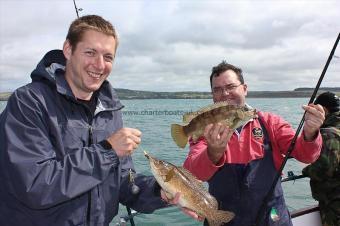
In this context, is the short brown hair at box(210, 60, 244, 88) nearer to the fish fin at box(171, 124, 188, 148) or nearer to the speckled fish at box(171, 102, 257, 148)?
the speckled fish at box(171, 102, 257, 148)

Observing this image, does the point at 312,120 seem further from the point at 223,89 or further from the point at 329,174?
the point at 329,174

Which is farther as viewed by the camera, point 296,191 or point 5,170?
point 296,191

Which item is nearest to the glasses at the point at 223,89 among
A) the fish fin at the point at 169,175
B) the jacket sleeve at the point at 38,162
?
the fish fin at the point at 169,175

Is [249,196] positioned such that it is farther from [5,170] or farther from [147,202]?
[5,170]

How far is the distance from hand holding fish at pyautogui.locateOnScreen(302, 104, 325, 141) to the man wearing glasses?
13 mm

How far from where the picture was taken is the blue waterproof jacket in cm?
328

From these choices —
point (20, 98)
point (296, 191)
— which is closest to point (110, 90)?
point (20, 98)

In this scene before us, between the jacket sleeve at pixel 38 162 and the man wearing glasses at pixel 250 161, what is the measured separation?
5.69 ft

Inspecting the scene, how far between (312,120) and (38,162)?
3.24 metres

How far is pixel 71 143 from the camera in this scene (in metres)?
3.80

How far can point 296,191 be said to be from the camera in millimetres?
17562

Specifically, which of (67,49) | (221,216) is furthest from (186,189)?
(67,49)

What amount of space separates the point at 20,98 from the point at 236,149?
2958 millimetres

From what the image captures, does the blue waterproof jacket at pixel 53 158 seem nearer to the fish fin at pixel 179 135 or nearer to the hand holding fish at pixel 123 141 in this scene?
the hand holding fish at pixel 123 141
